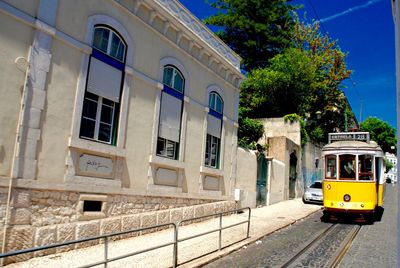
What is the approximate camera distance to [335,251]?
27.5ft

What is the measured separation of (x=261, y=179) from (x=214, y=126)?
547cm

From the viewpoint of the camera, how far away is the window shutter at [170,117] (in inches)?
422

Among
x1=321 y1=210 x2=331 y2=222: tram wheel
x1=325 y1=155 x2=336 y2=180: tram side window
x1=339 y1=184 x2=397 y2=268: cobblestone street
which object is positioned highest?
x1=325 y1=155 x2=336 y2=180: tram side window

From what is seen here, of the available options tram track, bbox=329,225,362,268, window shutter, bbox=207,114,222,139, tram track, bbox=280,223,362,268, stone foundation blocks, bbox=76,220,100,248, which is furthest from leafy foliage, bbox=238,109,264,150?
stone foundation blocks, bbox=76,220,100,248

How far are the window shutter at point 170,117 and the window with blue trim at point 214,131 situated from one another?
1993 mm

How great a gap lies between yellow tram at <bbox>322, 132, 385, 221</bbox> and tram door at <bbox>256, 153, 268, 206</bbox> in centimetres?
440

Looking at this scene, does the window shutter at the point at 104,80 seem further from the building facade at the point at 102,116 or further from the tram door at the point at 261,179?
the tram door at the point at 261,179

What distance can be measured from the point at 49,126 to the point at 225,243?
5021 mm

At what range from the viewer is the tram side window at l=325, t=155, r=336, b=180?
1309cm

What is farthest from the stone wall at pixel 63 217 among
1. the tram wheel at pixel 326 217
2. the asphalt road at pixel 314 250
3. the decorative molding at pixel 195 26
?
the tram wheel at pixel 326 217

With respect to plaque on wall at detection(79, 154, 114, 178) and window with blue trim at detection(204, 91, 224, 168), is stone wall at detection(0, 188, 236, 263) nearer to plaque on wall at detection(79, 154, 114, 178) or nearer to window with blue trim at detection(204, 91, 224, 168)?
plaque on wall at detection(79, 154, 114, 178)

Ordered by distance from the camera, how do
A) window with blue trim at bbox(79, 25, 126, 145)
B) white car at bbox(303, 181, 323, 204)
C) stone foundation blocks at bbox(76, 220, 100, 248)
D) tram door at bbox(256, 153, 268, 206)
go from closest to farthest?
stone foundation blocks at bbox(76, 220, 100, 248) → window with blue trim at bbox(79, 25, 126, 145) → tram door at bbox(256, 153, 268, 206) → white car at bbox(303, 181, 323, 204)

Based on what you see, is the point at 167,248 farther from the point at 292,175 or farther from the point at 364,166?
the point at 292,175

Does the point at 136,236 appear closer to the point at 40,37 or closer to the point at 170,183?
the point at 170,183
